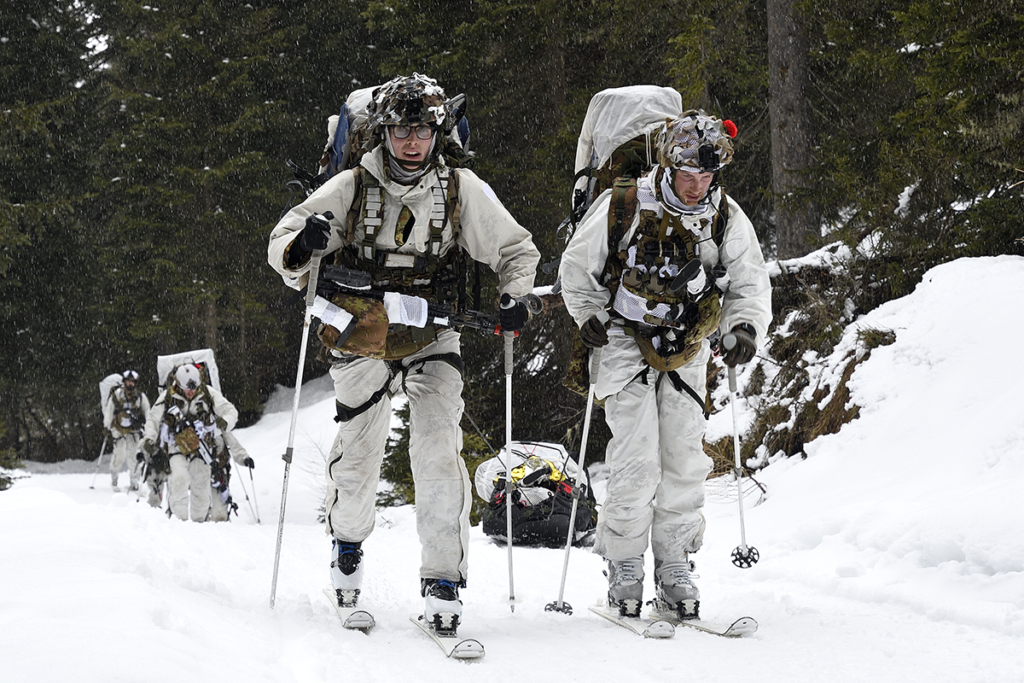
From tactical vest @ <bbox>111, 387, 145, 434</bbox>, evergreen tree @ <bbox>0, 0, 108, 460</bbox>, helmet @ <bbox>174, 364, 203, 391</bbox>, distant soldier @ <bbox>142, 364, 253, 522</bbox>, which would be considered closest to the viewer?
distant soldier @ <bbox>142, 364, 253, 522</bbox>

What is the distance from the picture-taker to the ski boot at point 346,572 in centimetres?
477

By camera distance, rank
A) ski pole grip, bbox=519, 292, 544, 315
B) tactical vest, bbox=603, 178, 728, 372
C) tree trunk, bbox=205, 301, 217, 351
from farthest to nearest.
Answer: tree trunk, bbox=205, 301, 217, 351 → tactical vest, bbox=603, 178, 728, 372 → ski pole grip, bbox=519, 292, 544, 315

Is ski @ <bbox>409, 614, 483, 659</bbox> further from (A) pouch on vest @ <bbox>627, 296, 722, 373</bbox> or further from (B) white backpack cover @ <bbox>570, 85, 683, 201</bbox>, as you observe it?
(B) white backpack cover @ <bbox>570, 85, 683, 201</bbox>

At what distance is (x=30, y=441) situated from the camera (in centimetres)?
3309

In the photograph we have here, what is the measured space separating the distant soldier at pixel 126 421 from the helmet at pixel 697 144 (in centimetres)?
1757

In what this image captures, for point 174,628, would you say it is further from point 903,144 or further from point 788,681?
point 903,144

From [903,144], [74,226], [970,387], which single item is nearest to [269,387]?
[74,226]

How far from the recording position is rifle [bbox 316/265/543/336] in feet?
14.8

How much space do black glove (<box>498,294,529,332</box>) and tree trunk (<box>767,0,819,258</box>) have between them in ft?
32.2

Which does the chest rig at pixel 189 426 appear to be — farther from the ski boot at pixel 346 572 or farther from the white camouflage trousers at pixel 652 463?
the white camouflage trousers at pixel 652 463

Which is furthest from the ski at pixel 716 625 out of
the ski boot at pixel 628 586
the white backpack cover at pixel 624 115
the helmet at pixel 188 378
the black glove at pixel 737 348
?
the helmet at pixel 188 378

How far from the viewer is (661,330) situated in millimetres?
4867

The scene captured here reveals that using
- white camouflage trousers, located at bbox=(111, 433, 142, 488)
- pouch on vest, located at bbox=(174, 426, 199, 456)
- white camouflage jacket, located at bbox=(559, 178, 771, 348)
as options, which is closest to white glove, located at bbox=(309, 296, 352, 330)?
white camouflage jacket, located at bbox=(559, 178, 771, 348)

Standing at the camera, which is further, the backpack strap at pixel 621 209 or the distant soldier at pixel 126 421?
the distant soldier at pixel 126 421
